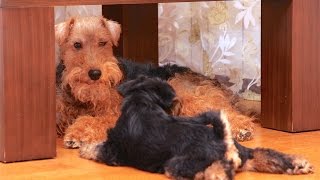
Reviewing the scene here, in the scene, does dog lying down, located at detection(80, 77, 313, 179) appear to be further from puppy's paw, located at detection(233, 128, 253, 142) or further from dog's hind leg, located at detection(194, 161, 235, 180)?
puppy's paw, located at detection(233, 128, 253, 142)

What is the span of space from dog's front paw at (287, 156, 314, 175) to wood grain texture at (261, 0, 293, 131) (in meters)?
0.48

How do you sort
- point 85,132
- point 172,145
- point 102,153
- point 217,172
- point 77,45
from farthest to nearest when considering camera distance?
point 77,45 < point 85,132 < point 102,153 < point 172,145 < point 217,172

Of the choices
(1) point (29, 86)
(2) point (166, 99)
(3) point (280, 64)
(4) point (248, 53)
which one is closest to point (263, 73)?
(3) point (280, 64)

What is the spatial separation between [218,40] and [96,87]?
2.55 ft

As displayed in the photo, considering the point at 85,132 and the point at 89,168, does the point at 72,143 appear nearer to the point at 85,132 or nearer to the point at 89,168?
the point at 85,132

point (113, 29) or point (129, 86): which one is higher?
point (113, 29)

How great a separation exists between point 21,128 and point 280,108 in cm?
73

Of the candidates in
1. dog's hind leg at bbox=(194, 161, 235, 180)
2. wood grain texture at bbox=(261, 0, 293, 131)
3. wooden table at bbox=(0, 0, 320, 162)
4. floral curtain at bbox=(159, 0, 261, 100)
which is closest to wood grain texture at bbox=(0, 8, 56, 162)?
wooden table at bbox=(0, 0, 320, 162)

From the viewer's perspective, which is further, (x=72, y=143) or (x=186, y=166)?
(x=72, y=143)

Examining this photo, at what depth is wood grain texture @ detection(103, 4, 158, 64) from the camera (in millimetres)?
2287

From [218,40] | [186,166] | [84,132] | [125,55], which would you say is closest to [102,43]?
[84,132]

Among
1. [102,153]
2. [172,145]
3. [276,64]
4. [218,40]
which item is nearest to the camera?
[172,145]

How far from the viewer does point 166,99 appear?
1615 millimetres

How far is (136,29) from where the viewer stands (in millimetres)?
2301
